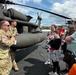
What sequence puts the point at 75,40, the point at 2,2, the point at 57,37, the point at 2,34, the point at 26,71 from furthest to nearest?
1. the point at 2,2
2. the point at 26,71
3. the point at 57,37
4. the point at 2,34
5. the point at 75,40

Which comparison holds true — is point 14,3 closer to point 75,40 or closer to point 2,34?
point 2,34

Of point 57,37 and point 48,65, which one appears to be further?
point 48,65

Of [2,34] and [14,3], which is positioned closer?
[2,34]

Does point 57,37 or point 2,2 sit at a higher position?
point 2,2

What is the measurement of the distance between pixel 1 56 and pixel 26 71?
8.36 feet

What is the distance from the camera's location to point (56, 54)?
243 inches

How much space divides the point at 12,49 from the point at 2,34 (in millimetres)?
2218

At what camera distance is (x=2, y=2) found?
9.62m

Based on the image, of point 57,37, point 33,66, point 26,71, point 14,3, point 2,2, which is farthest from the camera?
point 14,3

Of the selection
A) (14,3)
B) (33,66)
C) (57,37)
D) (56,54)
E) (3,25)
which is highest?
(14,3)

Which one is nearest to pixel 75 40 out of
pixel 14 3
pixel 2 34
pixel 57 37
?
pixel 2 34

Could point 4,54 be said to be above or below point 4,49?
below

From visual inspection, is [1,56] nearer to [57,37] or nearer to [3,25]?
[3,25]

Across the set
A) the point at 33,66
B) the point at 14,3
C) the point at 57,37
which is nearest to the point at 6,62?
the point at 57,37
